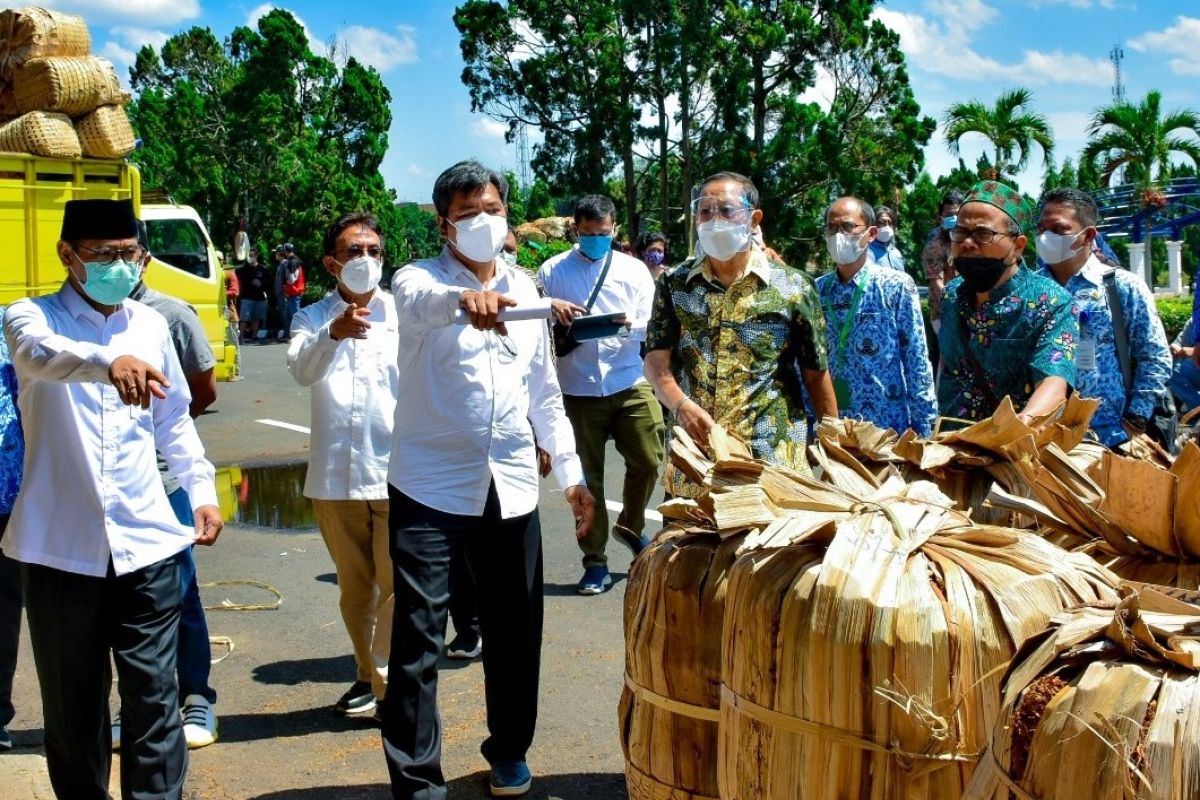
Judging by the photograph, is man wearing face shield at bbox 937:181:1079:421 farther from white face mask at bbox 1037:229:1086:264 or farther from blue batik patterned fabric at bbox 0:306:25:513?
blue batik patterned fabric at bbox 0:306:25:513

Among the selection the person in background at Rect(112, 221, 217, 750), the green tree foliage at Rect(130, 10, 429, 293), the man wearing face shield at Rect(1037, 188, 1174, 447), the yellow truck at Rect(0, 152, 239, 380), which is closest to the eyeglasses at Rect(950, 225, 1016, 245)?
the man wearing face shield at Rect(1037, 188, 1174, 447)

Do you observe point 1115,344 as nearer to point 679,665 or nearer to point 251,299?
point 679,665

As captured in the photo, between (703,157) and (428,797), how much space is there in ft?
96.5

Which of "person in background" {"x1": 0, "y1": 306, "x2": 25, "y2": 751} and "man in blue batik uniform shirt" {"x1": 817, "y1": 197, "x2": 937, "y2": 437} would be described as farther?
"man in blue batik uniform shirt" {"x1": 817, "y1": 197, "x2": 937, "y2": 437}

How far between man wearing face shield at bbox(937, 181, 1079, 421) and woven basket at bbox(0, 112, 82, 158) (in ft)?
22.2

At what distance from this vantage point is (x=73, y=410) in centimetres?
376

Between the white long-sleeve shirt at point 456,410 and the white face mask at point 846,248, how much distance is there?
84.4 inches

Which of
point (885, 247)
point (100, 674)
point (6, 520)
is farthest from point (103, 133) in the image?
point (100, 674)

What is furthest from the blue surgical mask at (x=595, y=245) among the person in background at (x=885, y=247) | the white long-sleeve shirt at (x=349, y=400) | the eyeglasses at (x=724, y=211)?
the eyeglasses at (x=724, y=211)

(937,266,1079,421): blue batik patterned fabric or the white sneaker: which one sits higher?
(937,266,1079,421): blue batik patterned fabric

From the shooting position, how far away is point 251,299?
28656mm

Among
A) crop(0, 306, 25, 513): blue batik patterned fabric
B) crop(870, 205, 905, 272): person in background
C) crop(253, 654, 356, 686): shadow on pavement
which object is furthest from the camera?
crop(870, 205, 905, 272): person in background

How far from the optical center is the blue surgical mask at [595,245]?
7.40 m

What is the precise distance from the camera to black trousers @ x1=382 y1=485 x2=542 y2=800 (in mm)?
4023
